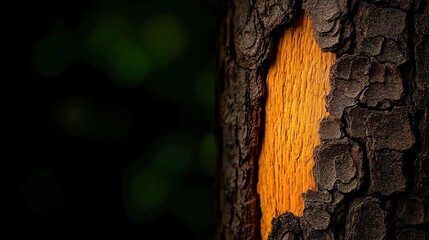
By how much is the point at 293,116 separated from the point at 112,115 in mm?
976

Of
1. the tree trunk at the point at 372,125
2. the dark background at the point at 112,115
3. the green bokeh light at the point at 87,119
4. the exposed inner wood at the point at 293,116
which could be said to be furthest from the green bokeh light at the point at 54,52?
the tree trunk at the point at 372,125

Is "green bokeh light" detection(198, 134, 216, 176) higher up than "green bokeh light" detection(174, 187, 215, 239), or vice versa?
"green bokeh light" detection(198, 134, 216, 176)

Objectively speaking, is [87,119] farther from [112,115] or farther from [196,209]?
[196,209]

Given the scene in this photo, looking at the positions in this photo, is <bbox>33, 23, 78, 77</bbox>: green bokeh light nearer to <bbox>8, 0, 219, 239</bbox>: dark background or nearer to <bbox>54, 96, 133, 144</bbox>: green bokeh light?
<bbox>8, 0, 219, 239</bbox>: dark background

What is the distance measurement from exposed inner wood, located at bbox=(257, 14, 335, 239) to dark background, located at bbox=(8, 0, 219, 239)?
80cm

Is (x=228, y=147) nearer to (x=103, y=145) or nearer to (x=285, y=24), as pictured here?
(x=285, y=24)

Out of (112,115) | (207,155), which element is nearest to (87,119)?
(112,115)

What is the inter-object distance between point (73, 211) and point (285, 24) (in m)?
1.17

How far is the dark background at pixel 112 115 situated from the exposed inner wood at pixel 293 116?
2.61ft

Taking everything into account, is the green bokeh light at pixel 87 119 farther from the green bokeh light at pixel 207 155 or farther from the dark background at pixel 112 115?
the green bokeh light at pixel 207 155

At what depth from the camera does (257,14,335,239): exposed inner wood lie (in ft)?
3.03

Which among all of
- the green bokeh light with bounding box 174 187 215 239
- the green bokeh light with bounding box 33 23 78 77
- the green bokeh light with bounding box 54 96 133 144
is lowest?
the green bokeh light with bounding box 174 187 215 239

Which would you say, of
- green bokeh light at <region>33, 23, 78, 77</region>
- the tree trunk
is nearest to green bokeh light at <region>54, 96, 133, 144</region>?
green bokeh light at <region>33, 23, 78, 77</region>

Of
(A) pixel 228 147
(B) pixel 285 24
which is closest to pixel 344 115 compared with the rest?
(B) pixel 285 24
